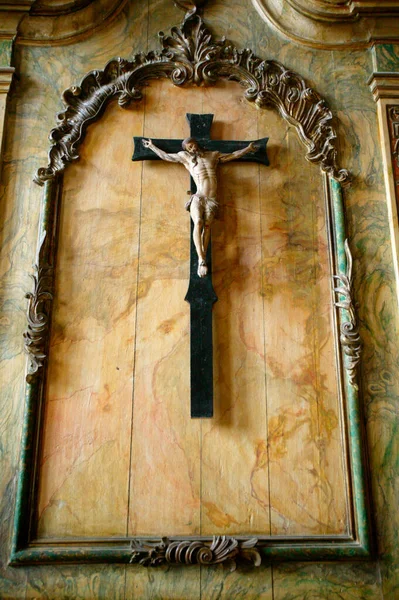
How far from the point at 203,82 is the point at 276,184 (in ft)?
2.42

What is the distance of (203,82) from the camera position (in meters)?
3.25

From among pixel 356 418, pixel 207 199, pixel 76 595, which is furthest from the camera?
pixel 207 199

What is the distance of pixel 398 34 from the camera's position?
3.32 meters

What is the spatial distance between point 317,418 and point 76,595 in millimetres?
1367

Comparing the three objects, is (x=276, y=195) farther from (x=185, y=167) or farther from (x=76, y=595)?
(x=76, y=595)

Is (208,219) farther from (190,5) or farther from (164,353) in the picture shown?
(190,5)

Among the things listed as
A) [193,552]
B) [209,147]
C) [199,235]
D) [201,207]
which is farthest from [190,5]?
[193,552]

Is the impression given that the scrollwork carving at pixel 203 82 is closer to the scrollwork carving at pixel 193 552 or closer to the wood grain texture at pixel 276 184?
the wood grain texture at pixel 276 184

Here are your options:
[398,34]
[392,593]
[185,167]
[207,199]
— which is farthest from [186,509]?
[398,34]

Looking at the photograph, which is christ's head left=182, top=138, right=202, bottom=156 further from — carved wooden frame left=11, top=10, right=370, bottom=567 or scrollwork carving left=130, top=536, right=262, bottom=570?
scrollwork carving left=130, top=536, right=262, bottom=570

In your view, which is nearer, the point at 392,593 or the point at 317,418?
the point at 392,593

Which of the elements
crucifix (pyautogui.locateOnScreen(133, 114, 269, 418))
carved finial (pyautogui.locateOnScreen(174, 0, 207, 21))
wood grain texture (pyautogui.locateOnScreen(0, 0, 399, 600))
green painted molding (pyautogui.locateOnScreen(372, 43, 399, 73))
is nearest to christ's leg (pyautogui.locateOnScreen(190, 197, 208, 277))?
crucifix (pyautogui.locateOnScreen(133, 114, 269, 418))

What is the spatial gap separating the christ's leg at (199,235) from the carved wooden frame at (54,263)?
2.29 feet

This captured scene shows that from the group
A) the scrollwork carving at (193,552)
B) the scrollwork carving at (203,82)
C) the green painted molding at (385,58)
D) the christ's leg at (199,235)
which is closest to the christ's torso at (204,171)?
the christ's leg at (199,235)
